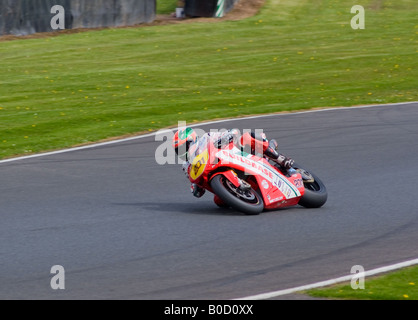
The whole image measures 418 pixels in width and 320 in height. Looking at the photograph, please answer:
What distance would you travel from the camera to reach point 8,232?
888 cm

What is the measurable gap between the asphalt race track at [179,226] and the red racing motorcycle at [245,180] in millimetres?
177

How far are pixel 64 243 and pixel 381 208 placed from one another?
3.85 m

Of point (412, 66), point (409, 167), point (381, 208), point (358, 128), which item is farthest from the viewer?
point (412, 66)

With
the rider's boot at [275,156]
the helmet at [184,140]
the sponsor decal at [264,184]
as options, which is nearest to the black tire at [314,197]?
the rider's boot at [275,156]

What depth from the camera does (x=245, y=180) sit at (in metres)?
9.44

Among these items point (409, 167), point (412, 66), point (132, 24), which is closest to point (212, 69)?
point (412, 66)

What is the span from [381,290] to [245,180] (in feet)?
10.2

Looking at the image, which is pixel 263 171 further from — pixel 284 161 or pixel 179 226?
pixel 179 226

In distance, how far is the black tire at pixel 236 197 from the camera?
353 inches

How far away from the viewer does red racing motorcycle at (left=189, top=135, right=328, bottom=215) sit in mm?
9062

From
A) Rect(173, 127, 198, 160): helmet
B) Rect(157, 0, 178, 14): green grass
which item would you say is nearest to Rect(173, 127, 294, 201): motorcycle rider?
Rect(173, 127, 198, 160): helmet

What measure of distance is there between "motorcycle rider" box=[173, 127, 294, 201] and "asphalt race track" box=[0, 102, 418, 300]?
65cm

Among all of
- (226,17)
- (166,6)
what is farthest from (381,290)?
(166,6)

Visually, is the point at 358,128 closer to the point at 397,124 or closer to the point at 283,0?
the point at 397,124
